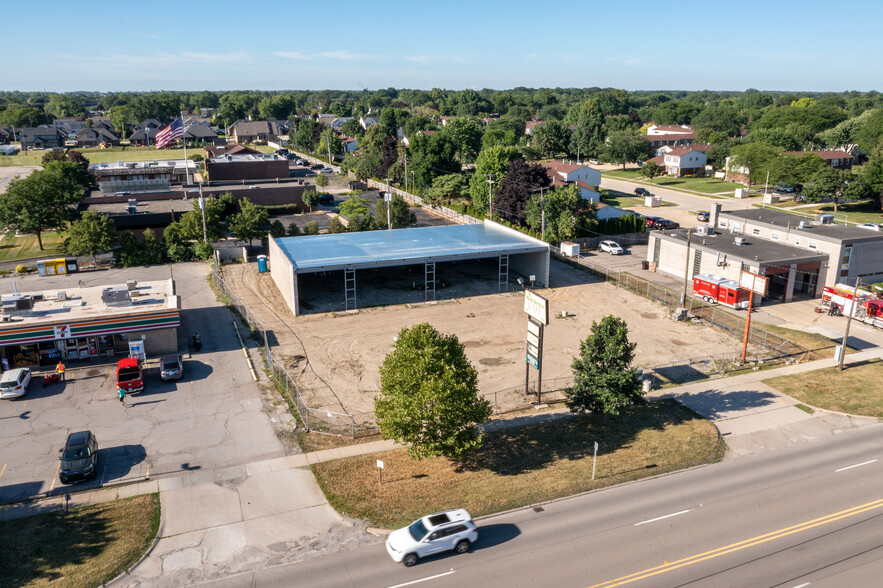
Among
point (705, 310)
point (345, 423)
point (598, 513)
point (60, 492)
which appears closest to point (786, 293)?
point (705, 310)

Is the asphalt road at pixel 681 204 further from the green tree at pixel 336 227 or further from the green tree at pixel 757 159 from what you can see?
the green tree at pixel 336 227

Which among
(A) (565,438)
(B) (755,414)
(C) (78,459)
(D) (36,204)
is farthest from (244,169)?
(B) (755,414)

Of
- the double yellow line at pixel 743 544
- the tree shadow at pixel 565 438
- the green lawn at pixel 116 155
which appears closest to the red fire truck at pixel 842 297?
the tree shadow at pixel 565 438

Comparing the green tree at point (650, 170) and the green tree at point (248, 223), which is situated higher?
the green tree at point (650, 170)

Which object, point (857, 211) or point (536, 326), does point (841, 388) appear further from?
point (857, 211)

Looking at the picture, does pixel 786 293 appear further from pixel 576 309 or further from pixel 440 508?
pixel 440 508

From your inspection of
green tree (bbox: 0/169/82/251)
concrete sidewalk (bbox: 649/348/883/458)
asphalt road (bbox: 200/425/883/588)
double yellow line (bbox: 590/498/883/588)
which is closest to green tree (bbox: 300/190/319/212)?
green tree (bbox: 0/169/82/251)
